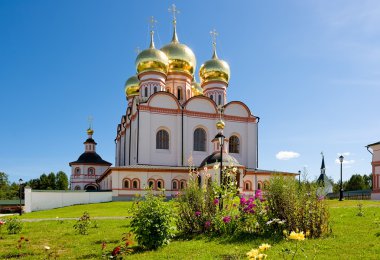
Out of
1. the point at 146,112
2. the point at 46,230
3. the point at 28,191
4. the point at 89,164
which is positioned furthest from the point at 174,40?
the point at 46,230

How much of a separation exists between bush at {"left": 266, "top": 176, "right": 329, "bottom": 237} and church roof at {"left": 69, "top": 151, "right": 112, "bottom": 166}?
40678mm

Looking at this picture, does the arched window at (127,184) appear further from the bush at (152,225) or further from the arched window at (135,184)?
the bush at (152,225)

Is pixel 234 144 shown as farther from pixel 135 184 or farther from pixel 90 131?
pixel 90 131

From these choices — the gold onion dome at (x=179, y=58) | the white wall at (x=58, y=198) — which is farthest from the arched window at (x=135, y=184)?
the gold onion dome at (x=179, y=58)

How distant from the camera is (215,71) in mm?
39219

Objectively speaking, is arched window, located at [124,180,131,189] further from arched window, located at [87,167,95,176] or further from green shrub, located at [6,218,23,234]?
green shrub, located at [6,218,23,234]

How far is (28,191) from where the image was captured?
27844 millimetres

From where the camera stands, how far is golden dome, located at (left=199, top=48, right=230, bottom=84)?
1545 inches

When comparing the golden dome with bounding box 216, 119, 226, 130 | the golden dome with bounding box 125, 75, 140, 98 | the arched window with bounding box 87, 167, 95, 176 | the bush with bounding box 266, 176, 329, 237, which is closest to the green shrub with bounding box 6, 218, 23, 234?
the bush with bounding box 266, 176, 329, 237

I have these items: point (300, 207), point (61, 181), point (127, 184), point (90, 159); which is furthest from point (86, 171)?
point (300, 207)

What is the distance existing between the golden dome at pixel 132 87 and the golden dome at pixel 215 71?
8256 millimetres

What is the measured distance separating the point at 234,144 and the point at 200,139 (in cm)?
375

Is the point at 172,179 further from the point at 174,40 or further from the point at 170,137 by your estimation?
the point at 174,40

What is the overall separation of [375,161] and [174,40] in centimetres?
2406
